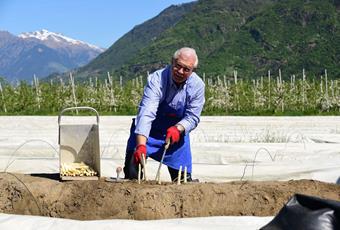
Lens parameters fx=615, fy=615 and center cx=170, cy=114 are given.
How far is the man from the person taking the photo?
155 inches

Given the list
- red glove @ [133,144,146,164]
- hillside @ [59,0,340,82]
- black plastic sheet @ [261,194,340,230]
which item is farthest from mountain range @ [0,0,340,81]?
black plastic sheet @ [261,194,340,230]

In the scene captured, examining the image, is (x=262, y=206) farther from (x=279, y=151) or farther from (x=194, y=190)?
(x=279, y=151)

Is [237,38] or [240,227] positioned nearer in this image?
[240,227]

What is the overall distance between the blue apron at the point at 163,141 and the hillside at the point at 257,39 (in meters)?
52.4

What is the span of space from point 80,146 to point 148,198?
3.30 feet

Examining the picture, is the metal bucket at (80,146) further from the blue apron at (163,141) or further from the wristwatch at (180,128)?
the wristwatch at (180,128)

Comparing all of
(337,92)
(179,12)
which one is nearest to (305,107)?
(337,92)

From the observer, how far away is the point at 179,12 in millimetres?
166500

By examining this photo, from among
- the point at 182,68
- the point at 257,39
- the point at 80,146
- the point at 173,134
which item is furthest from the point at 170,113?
the point at 257,39

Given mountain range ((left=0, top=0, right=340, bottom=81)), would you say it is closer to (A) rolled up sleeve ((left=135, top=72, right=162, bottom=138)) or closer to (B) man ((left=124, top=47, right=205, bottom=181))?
(B) man ((left=124, top=47, right=205, bottom=181))

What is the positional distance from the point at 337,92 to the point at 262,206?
16606 mm

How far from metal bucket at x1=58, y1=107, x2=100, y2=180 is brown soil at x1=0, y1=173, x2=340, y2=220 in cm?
47

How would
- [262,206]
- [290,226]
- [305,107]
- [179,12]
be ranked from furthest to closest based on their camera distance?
[179,12] → [305,107] → [262,206] → [290,226]

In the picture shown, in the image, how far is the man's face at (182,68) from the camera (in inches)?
152
